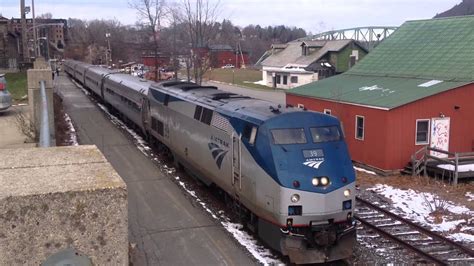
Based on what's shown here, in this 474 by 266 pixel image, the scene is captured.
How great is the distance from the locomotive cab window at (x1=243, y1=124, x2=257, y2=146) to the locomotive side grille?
3.36 ft

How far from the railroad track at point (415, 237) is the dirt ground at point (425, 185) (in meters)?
4.35

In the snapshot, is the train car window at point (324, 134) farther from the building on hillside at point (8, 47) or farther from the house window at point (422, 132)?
the building on hillside at point (8, 47)

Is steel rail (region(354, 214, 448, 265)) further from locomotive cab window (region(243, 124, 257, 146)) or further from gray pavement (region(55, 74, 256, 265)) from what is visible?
locomotive cab window (region(243, 124, 257, 146))

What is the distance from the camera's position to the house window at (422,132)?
23.9 m

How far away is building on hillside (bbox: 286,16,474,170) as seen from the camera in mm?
23516

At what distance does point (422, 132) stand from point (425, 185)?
3868 mm

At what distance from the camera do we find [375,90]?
27375mm

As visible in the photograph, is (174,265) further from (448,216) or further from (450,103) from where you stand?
(450,103)

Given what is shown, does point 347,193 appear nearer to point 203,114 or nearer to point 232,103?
point 232,103

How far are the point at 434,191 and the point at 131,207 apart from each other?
Result: 11848 mm

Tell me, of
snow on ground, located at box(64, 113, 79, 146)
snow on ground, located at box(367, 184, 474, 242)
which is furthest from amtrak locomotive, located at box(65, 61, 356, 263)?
snow on ground, located at box(64, 113, 79, 146)

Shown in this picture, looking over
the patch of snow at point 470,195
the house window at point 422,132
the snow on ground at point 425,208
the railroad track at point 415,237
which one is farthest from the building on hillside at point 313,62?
the railroad track at point 415,237

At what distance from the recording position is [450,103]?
2422 cm

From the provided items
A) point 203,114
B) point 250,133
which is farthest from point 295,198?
point 203,114
